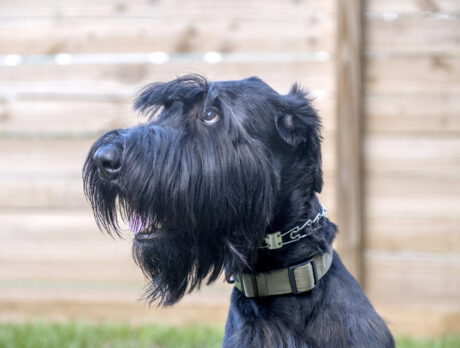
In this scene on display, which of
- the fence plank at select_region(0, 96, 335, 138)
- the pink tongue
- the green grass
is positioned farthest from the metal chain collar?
→ the fence plank at select_region(0, 96, 335, 138)

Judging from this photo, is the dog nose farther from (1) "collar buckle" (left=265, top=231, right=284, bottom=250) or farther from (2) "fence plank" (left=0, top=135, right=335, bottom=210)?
(2) "fence plank" (left=0, top=135, right=335, bottom=210)

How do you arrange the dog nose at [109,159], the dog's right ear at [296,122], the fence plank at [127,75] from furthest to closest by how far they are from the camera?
the fence plank at [127,75] < the dog's right ear at [296,122] < the dog nose at [109,159]

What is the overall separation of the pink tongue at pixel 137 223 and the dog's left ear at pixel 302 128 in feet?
1.80

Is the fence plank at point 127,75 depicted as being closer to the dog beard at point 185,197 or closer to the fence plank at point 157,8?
the fence plank at point 157,8

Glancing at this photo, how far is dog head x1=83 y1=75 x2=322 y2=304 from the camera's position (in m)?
2.06

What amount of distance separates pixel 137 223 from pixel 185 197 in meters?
0.19

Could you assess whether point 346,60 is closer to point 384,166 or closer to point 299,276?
point 384,166

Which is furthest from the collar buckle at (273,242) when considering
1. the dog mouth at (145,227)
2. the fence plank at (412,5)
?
the fence plank at (412,5)

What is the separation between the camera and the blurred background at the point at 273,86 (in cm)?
408

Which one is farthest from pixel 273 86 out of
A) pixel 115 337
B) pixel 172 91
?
pixel 172 91

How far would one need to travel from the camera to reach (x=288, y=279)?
2150 millimetres

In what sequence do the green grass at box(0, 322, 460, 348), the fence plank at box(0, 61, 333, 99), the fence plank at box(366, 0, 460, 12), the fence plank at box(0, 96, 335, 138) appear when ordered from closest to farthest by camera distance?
the green grass at box(0, 322, 460, 348) < the fence plank at box(366, 0, 460, 12) < the fence plank at box(0, 61, 333, 99) < the fence plank at box(0, 96, 335, 138)

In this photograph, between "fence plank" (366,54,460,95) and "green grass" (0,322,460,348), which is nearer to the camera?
"green grass" (0,322,460,348)

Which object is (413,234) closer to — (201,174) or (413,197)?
(413,197)
